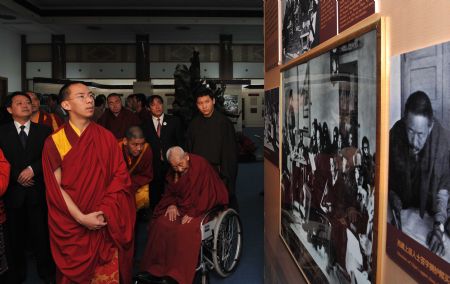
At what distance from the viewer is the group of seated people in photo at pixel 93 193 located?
307cm

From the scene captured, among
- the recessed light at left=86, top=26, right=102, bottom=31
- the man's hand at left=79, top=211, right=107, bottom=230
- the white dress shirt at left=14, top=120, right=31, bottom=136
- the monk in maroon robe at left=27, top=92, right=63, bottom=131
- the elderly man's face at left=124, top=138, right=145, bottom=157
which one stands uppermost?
the recessed light at left=86, top=26, right=102, bottom=31

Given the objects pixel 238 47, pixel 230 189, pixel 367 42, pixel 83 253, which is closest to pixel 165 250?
pixel 83 253

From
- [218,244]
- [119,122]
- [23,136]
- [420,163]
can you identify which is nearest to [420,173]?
[420,163]

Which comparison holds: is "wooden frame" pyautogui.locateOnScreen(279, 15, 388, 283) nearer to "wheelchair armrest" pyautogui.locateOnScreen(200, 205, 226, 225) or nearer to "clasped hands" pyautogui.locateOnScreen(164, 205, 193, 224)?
"wheelchair armrest" pyautogui.locateOnScreen(200, 205, 226, 225)

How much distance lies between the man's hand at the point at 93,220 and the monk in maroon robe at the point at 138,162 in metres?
1.52

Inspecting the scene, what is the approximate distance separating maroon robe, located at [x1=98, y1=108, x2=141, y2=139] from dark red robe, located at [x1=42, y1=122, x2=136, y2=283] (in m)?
3.74

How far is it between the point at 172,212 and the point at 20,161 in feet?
4.77

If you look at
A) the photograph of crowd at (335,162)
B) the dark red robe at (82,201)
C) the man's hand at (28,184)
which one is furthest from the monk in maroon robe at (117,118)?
the photograph of crowd at (335,162)

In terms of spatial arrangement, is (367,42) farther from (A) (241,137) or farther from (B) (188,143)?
(A) (241,137)

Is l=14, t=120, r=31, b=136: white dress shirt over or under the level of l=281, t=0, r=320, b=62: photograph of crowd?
under

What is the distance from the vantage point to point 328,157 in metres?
1.70

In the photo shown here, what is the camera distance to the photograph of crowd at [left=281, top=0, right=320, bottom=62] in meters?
1.90

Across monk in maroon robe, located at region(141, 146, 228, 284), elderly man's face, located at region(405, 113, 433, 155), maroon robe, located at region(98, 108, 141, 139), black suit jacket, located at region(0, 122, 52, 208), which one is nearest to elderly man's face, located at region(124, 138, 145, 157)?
monk in maroon robe, located at region(141, 146, 228, 284)

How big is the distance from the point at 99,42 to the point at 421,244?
19919mm
